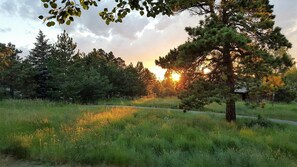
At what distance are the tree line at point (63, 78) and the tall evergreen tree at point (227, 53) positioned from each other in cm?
1953

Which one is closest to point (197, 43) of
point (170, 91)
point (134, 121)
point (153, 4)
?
point (134, 121)

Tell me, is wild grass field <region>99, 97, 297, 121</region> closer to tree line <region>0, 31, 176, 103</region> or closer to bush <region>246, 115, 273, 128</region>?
bush <region>246, 115, 273, 128</region>

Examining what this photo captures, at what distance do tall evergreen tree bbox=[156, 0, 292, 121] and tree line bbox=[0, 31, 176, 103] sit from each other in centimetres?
1953

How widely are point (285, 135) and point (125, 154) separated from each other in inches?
341

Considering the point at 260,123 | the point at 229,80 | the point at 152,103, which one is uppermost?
the point at 229,80

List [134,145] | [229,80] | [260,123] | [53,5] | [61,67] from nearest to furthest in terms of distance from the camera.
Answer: [53,5] → [134,145] → [260,123] → [229,80] → [61,67]

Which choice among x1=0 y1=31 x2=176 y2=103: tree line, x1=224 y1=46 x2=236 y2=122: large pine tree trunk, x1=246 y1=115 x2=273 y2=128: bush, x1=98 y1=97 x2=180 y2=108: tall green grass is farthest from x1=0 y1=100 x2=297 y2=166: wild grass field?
x1=0 y1=31 x2=176 y2=103: tree line

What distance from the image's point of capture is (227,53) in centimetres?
2041

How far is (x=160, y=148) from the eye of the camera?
1181 centimetres

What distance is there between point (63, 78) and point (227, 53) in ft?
85.7

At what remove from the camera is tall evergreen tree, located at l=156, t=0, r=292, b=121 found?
18.5m

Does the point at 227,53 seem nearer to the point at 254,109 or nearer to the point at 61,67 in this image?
the point at 254,109

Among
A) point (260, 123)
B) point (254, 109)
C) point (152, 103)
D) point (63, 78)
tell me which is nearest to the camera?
point (260, 123)

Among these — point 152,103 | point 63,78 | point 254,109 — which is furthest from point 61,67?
point 254,109
